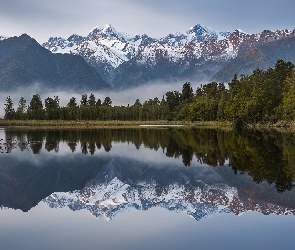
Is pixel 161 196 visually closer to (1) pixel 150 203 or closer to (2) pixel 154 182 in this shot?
(1) pixel 150 203

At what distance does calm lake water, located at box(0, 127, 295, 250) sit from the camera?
46.5 feet

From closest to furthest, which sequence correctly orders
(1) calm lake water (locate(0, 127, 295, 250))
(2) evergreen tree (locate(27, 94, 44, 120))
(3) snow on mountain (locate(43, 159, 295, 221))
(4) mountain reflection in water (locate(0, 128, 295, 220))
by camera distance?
(1) calm lake water (locate(0, 127, 295, 250))
(3) snow on mountain (locate(43, 159, 295, 221))
(4) mountain reflection in water (locate(0, 128, 295, 220))
(2) evergreen tree (locate(27, 94, 44, 120))

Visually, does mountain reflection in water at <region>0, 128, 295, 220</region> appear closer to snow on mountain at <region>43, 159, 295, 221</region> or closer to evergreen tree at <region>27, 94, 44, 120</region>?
snow on mountain at <region>43, 159, 295, 221</region>

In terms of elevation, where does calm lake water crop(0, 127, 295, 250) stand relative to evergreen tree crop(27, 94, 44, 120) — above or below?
below

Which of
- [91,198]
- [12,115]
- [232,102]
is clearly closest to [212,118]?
[232,102]

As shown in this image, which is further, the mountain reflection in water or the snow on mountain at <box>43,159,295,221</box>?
the mountain reflection in water

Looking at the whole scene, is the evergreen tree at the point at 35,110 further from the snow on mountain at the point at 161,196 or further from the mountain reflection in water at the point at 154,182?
the snow on mountain at the point at 161,196

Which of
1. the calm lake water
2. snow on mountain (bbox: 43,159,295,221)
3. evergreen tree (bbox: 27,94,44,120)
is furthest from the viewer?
evergreen tree (bbox: 27,94,44,120)

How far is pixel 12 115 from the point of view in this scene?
637ft

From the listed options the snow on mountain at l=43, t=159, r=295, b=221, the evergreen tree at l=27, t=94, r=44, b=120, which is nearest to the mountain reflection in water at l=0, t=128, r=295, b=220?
the snow on mountain at l=43, t=159, r=295, b=221

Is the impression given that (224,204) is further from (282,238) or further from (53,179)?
(53,179)

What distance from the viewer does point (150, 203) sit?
20.6m

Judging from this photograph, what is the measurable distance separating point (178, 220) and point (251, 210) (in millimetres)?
3491

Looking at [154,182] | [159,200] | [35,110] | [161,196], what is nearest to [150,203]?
[159,200]
